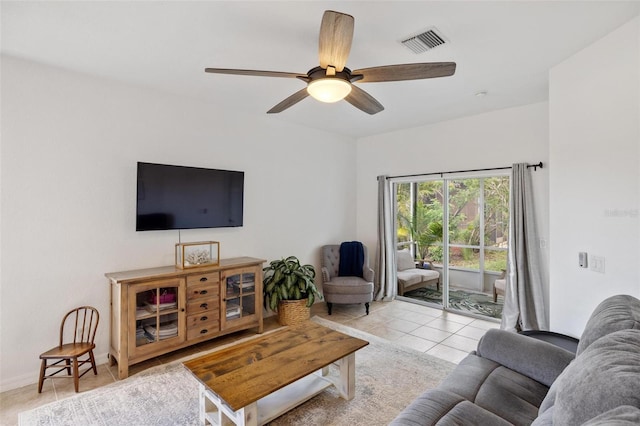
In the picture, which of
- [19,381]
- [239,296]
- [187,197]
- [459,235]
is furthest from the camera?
[459,235]

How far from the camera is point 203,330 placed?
10.5 feet

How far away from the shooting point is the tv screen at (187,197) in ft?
10.2

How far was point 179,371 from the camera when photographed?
281 cm

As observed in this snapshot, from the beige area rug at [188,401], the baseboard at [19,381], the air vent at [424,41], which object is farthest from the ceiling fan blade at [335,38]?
the baseboard at [19,381]

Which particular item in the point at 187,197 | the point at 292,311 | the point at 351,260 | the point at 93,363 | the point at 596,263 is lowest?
the point at 93,363

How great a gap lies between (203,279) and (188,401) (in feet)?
3.77

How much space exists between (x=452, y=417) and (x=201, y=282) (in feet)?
8.36

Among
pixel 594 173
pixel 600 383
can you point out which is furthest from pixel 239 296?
pixel 594 173

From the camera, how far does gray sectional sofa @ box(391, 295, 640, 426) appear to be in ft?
3.03

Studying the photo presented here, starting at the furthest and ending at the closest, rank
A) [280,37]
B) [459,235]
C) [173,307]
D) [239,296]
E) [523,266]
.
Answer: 1. [459,235]
2. [523,266]
3. [239,296]
4. [173,307]
5. [280,37]

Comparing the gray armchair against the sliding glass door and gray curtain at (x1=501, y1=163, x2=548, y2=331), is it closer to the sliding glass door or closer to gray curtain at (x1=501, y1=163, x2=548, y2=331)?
the sliding glass door

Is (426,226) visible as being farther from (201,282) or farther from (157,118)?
(157,118)

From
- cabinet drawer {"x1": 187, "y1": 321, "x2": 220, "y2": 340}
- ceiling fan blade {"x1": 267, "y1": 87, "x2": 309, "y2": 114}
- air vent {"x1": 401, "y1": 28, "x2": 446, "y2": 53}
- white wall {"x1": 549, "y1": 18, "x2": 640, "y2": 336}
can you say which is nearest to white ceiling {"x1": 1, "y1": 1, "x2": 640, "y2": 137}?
air vent {"x1": 401, "y1": 28, "x2": 446, "y2": 53}

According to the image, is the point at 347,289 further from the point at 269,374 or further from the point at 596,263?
the point at 596,263
